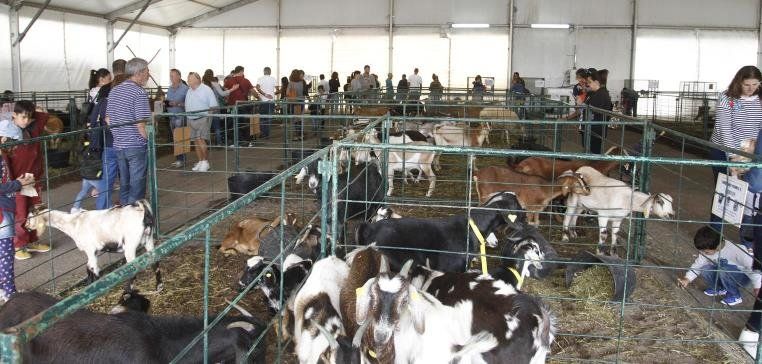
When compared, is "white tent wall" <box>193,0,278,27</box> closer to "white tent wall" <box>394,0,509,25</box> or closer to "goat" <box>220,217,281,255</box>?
"white tent wall" <box>394,0,509,25</box>

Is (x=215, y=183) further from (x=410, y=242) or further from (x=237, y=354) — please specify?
(x=237, y=354)

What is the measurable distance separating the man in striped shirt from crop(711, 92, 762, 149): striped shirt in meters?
5.75

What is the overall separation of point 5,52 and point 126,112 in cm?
1396

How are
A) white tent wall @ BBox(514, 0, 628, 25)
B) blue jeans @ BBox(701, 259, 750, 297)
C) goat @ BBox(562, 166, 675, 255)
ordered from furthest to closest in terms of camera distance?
white tent wall @ BBox(514, 0, 628, 25)
goat @ BBox(562, 166, 675, 255)
blue jeans @ BBox(701, 259, 750, 297)

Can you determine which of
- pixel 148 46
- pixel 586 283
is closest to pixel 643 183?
pixel 586 283

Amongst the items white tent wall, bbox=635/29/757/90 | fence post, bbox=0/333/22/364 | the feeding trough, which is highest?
white tent wall, bbox=635/29/757/90

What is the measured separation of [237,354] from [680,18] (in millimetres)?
26389

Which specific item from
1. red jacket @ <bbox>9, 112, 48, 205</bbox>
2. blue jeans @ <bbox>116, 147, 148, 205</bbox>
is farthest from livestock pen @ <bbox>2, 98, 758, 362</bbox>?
red jacket @ <bbox>9, 112, 48, 205</bbox>

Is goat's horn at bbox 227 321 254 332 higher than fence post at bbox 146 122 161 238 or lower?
lower

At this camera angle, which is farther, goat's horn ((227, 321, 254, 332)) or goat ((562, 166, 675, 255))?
goat ((562, 166, 675, 255))

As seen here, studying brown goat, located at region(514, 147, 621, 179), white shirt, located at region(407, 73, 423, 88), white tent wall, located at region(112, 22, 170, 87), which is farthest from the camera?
white tent wall, located at region(112, 22, 170, 87)

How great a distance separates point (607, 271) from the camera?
20.8ft

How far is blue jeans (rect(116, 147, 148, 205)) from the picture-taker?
6660 mm

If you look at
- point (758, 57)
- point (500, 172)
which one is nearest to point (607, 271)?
point (500, 172)
